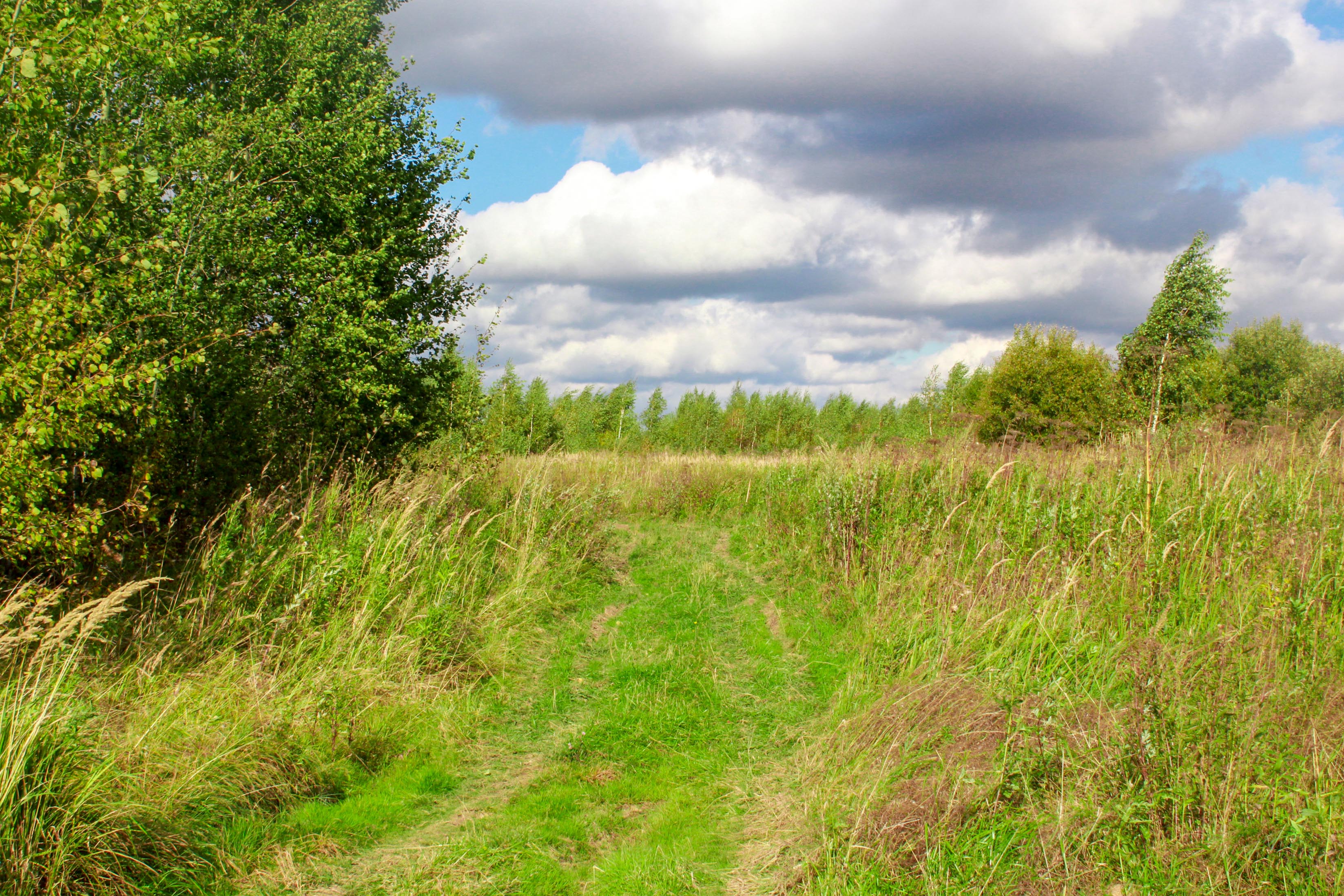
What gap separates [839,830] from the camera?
11.7 ft

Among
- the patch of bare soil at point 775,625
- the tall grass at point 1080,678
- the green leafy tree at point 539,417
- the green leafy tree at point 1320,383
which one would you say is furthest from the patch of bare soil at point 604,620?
the green leafy tree at point 1320,383

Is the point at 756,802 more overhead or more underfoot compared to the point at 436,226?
more underfoot

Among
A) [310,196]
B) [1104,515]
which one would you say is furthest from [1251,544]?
[310,196]

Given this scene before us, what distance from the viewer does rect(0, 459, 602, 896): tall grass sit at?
3320 millimetres

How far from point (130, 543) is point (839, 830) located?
5.14 m

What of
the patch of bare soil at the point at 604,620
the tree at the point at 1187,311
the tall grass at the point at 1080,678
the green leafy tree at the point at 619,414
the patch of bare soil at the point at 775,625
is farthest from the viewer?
the green leafy tree at the point at 619,414

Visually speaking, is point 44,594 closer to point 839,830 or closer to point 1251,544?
point 839,830

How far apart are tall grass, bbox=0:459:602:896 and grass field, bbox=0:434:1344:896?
3 centimetres

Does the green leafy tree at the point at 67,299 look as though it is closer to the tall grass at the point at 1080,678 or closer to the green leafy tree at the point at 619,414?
the tall grass at the point at 1080,678

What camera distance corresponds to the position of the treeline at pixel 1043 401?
38.1ft

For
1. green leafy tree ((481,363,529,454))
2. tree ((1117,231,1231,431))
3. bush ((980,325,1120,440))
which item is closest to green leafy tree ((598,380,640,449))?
green leafy tree ((481,363,529,454))

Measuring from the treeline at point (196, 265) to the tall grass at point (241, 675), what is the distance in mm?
593

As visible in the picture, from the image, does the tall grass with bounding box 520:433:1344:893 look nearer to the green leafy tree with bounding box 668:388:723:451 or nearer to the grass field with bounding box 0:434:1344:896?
the grass field with bounding box 0:434:1344:896

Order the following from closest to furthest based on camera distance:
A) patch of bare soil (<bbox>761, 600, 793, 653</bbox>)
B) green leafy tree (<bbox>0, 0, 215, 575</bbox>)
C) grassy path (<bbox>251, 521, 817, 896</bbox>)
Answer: grassy path (<bbox>251, 521, 817, 896</bbox>) → green leafy tree (<bbox>0, 0, 215, 575</bbox>) → patch of bare soil (<bbox>761, 600, 793, 653</bbox>)
